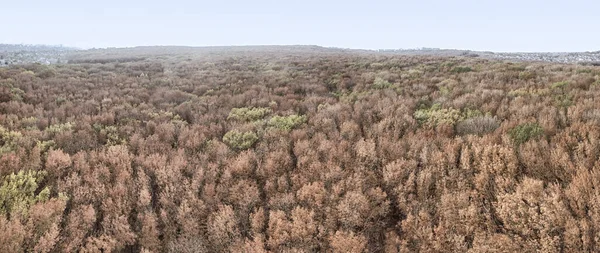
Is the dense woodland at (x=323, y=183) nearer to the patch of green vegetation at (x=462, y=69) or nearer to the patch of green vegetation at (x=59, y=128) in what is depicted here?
the patch of green vegetation at (x=59, y=128)

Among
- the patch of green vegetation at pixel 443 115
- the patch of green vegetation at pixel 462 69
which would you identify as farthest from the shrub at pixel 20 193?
the patch of green vegetation at pixel 462 69

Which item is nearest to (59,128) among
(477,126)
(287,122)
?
(287,122)

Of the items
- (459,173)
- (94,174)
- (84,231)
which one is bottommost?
(84,231)

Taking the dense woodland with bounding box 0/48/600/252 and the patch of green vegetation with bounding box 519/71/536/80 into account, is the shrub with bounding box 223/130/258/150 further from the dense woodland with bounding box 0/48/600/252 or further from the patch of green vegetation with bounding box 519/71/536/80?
the patch of green vegetation with bounding box 519/71/536/80

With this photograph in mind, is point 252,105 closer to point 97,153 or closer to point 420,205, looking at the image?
point 97,153

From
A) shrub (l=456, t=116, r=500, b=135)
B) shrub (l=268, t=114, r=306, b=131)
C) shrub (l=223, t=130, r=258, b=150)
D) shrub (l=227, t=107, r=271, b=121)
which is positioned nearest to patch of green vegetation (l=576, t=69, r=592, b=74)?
shrub (l=456, t=116, r=500, b=135)

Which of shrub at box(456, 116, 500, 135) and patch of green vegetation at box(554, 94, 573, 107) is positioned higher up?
A: patch of green vegetation at box(554, 94, 573, 107)

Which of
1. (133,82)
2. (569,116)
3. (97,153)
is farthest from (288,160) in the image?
(133,82)

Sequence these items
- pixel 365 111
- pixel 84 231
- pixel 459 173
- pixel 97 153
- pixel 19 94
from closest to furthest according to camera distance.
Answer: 1. pixel 84 231
2. pixel 459 173
3. pixel 97 153
4. pixel 365 111
5. pixel 19 94
